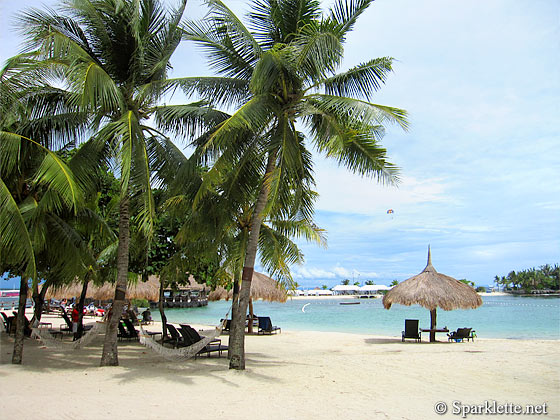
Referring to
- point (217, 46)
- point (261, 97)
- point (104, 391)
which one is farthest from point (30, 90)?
point (104, 391)

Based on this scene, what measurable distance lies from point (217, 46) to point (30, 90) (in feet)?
11.0

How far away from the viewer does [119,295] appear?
8000 millimetres

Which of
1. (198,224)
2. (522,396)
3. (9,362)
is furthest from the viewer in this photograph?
(198,224)

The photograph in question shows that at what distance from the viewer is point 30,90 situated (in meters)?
7.71

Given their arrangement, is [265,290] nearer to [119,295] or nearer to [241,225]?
[241,225]

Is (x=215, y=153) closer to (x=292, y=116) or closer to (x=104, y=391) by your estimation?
(x=292, y=116)

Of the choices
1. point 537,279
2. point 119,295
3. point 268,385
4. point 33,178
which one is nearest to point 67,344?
Result: point 119,295

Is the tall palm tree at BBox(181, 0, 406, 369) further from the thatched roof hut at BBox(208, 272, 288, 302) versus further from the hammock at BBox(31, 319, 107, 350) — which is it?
the thatched roof hut at BBox(208, 272, 288, 302)

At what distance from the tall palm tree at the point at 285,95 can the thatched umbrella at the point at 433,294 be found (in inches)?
312

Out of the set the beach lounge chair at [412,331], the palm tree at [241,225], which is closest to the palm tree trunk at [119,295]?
the palm tree at [241,225]

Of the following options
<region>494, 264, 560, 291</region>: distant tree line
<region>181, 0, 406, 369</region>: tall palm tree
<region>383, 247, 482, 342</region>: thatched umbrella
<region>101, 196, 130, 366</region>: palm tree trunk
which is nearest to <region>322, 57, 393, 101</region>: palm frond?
<region>181, 0, 406, 369</region>: tall palm tree

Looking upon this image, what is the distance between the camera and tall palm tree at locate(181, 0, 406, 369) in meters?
6.97

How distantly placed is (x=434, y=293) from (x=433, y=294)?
0.18ft

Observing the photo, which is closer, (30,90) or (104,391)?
(104,391)
